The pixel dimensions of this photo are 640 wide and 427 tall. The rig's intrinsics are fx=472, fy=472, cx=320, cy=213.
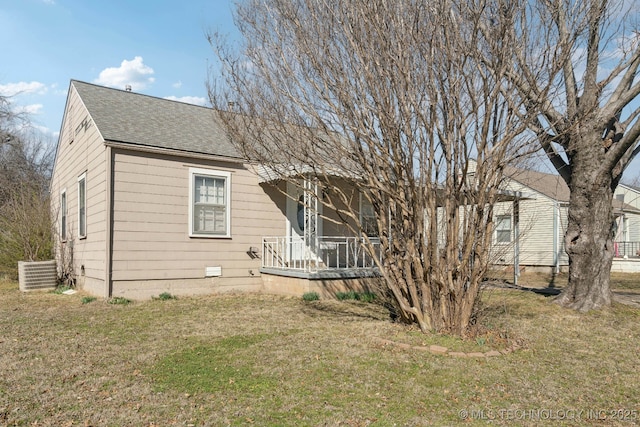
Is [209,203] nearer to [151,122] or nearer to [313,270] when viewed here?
[151,122]

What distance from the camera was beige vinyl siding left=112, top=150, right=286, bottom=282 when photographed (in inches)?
374

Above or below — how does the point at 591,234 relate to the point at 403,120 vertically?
below

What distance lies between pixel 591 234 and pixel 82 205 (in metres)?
11.0

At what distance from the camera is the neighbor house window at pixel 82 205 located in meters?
11.0

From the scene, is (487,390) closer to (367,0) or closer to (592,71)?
(367,0)

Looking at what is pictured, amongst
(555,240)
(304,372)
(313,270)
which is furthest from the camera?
(555,240)

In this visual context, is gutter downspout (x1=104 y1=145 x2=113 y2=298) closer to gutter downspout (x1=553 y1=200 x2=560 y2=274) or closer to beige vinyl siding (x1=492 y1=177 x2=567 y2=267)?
beige vinyl siding (x1=492 y1=177 x2=567 y2=267)

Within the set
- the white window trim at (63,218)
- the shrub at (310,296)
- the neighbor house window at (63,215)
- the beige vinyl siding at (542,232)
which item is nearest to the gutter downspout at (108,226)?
A: the shrub at (310,296)

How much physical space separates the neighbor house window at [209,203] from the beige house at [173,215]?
0.02 metres

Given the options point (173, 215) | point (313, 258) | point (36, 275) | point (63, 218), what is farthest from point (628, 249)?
point (36, 275)

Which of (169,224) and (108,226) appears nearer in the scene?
(108,226)

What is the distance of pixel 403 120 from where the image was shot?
5410 millimetres

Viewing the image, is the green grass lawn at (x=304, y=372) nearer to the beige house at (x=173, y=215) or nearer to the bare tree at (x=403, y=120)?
the bare tree at (x=403, y=120)

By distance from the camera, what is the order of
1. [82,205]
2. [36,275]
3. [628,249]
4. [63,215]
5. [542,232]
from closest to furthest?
[82,205] → [36,275] → [63,215] → [542,232] → [628,249]
